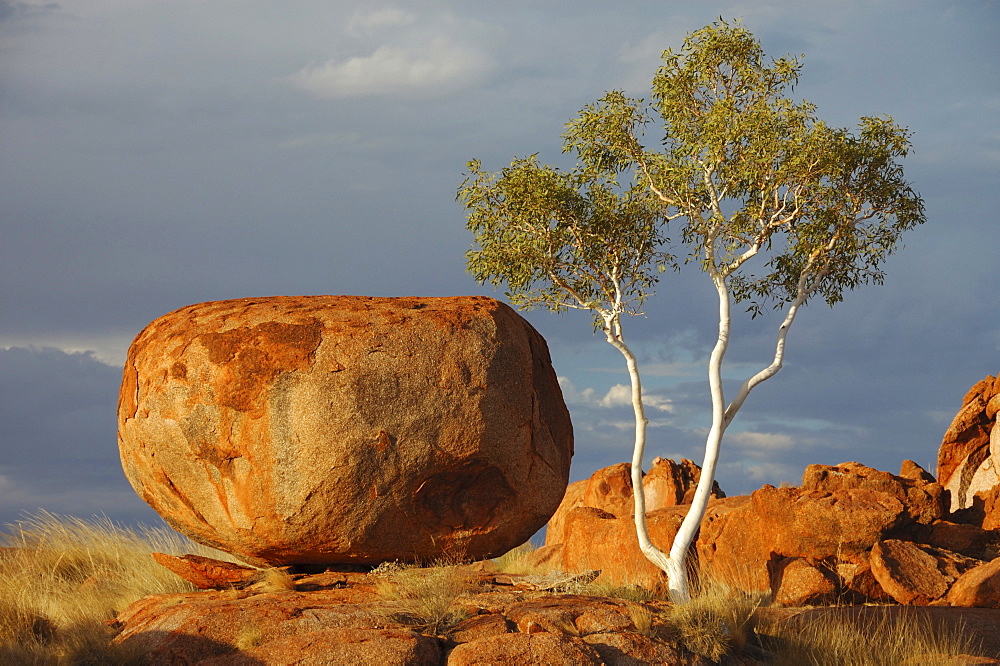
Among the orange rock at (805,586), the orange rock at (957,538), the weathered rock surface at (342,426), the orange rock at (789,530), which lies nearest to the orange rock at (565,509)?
the orange rock at (789,530)

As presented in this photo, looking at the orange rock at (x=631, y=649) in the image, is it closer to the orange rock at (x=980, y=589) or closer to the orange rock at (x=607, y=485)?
the orange rock at (x=980, y=589)

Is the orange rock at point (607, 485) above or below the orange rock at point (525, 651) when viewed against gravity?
below

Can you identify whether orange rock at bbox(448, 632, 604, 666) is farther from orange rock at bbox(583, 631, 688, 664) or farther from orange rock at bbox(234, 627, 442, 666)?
orange rock at bbox(234, 627, 442, 666)

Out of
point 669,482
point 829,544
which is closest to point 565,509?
point 669,482

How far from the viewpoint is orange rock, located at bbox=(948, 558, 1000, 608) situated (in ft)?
48.2

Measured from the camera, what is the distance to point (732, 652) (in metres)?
9.77

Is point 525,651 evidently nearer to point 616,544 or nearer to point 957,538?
point 616,544

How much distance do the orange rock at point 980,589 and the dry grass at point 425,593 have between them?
8.63 meters

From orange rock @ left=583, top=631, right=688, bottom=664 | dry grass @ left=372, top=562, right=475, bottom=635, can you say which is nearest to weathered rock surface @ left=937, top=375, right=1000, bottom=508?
dry grass @ left=372, top=562, right=475, bottom=635

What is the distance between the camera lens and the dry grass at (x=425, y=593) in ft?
29.9

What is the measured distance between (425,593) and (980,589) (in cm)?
968

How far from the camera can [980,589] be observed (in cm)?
1481

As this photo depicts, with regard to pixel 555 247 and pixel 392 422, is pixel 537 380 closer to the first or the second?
pixel 392 422

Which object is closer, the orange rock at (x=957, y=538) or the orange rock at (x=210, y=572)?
the orange rock at (x=210, y=572)
